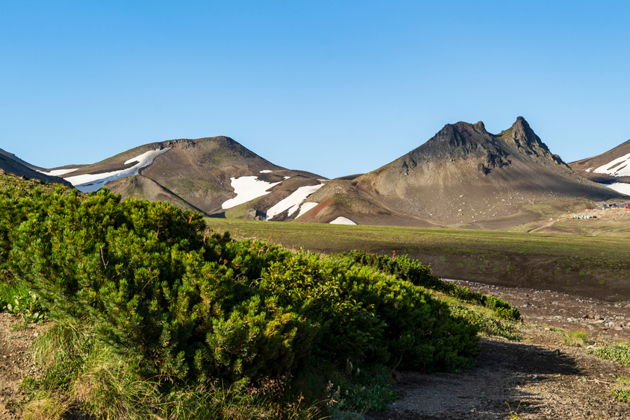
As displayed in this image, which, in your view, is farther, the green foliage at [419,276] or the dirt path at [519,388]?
the green foliage at [419,276]

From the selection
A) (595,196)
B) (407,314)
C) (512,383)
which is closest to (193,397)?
(407,314)

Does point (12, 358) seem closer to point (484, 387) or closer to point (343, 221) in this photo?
point (484, 387)

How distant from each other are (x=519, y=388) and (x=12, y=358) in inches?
370

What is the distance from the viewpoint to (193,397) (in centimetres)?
722

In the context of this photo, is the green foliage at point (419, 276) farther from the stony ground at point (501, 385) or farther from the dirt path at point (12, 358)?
the dirt path at point (12, 358)

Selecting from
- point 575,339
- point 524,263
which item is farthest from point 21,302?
point 524,263

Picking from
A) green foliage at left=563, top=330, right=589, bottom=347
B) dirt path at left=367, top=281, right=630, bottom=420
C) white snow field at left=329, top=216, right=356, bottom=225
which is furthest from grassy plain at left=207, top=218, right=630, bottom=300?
white snow field at left=329, top=216, right=356, bottom=225

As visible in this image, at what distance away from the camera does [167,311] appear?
7.89 meters

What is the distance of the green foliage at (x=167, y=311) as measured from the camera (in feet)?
23.9

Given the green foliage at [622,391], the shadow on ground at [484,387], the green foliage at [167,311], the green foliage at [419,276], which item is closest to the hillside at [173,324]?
the green foliage at [167,311]

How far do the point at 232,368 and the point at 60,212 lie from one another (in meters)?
5.04

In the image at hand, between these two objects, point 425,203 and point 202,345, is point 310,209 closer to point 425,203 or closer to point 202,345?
point 425,203

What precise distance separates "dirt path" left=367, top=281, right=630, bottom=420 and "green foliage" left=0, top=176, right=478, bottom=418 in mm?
778

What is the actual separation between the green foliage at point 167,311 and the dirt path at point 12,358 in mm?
307
